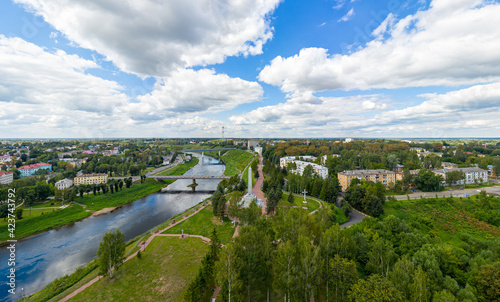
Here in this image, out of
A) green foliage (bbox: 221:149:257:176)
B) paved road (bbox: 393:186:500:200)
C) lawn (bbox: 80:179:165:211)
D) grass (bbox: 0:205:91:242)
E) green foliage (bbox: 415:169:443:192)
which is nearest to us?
grass (bbox: 0:205:91:242)

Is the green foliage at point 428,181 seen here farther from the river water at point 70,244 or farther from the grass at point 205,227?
the river water at point 70,244

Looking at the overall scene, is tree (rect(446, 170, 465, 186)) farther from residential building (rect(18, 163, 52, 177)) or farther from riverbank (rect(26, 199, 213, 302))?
residential building (rect(18, 163, 52, 177))

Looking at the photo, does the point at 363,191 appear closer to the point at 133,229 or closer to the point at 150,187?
the point at 133,229

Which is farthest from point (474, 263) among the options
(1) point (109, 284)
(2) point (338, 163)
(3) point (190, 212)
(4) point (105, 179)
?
(4) point (105, 179)

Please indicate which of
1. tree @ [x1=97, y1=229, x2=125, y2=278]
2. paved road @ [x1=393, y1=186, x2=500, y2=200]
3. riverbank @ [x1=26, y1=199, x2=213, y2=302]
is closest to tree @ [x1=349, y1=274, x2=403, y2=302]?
tree @ [x1=97, y1=229, x2=125, y2=278]

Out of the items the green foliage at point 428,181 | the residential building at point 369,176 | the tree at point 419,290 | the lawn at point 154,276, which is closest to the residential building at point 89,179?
the lawn at point 154,276
